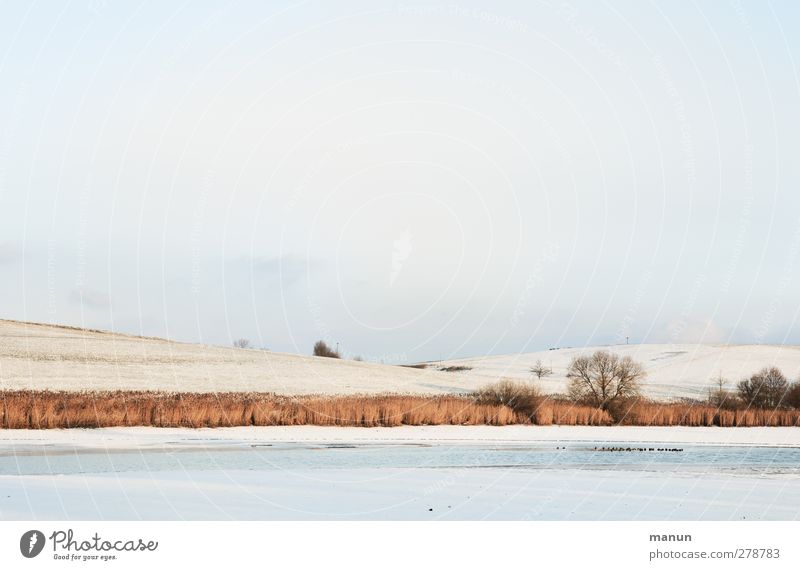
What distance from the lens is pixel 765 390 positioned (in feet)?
164

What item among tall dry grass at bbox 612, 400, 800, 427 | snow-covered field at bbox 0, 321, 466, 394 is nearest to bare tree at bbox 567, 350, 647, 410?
tall dry grass at bbox 612, 400, 800, 427

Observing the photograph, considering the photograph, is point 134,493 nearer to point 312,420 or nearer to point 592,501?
point 592,501

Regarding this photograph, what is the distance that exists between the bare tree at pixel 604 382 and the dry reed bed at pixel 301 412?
92 centimetres

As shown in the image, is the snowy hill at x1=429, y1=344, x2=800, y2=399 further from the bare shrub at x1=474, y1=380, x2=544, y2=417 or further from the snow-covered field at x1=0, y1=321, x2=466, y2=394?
the bare shrub at x1=474, y1=380, x2=544, y2=417

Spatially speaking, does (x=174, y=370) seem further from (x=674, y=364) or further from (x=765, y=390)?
(x=674, y=364)

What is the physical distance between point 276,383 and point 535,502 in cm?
3475

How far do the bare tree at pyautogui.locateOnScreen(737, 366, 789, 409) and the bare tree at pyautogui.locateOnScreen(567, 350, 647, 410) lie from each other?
7316 millimetres

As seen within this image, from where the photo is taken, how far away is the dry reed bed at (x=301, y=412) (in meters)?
30.2

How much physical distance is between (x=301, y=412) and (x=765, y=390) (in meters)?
27.8

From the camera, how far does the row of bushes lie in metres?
30.3

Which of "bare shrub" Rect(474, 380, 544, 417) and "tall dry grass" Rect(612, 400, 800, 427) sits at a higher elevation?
"bare shrub" Rect(474, 380, 544, 417)
